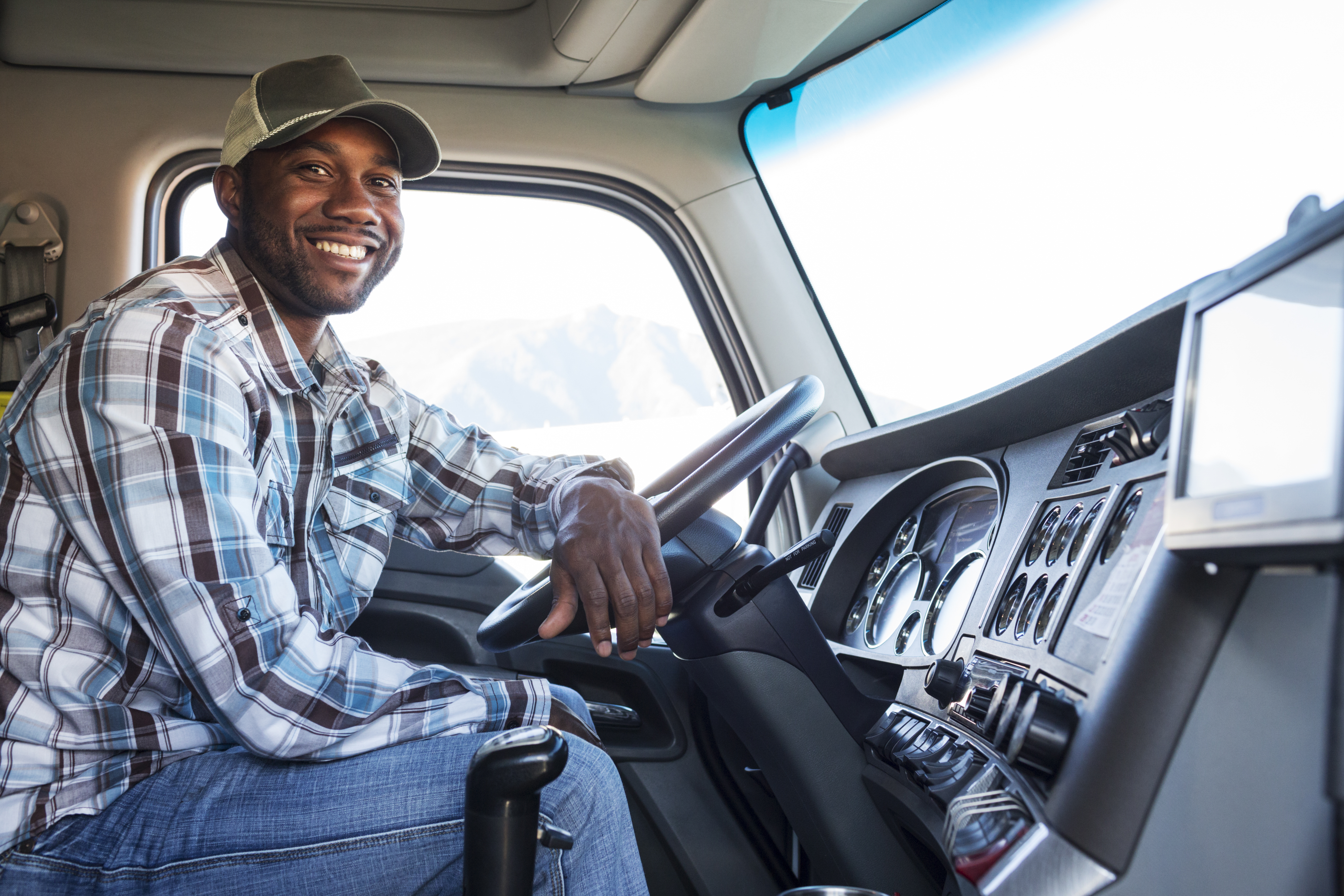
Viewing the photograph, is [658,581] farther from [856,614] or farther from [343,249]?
[343,249]

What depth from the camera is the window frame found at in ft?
Answer: 7.31

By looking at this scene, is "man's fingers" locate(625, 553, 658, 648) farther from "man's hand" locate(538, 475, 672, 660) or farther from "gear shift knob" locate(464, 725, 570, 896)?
"gear shift knob" locate(464, 725, 570, 896)

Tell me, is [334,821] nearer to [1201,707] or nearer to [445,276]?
[1201,707]

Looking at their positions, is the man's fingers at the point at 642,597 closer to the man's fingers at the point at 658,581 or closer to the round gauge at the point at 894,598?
the man's fingers at the point at 658,581

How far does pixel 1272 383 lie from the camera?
21.6 inches

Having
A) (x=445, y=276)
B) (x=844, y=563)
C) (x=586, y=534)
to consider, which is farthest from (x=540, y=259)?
(x=586, y=534)

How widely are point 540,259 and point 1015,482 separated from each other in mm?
1421

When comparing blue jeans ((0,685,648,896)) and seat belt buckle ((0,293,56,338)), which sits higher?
seat belt buckle ((0,293,56,338))

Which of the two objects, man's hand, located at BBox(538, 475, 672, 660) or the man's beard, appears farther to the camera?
the man's beard

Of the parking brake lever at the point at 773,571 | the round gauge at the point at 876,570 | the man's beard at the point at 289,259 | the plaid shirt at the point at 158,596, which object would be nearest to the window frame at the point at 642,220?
the round gauge at the point at 876,570

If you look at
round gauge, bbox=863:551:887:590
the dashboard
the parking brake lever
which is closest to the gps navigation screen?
the dashboard

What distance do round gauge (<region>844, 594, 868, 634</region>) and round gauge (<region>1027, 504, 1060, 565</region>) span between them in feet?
1.72

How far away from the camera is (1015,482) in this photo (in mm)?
1267

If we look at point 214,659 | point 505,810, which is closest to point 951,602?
point 505,810
